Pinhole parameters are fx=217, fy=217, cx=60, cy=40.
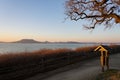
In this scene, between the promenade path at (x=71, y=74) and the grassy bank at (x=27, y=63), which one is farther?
the grassy bank at (x=27, y=63)

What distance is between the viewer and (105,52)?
20984 millimetres

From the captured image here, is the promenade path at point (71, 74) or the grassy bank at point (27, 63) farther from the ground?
the grassy bank at point (27, 63)

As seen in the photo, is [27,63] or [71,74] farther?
[27,63]

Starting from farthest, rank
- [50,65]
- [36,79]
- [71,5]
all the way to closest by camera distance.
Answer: [50,65] → [71,5] → [36,79]

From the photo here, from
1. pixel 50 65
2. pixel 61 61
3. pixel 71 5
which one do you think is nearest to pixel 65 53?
pixel 61 61

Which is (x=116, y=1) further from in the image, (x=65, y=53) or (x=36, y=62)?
(x=65, y=53)

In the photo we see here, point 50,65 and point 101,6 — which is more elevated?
point 101,6

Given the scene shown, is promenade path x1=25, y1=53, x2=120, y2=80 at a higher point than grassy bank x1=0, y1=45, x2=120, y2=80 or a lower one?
lower

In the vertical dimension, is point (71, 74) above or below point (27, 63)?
below

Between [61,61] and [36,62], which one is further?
[61,61]

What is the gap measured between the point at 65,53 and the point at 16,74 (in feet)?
39.8

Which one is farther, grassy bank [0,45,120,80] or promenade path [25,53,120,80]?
grassy bank [0,45,120,80]

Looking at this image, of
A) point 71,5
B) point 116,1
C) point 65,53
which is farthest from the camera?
point 65,53

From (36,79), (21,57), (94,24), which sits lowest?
(36,79)
